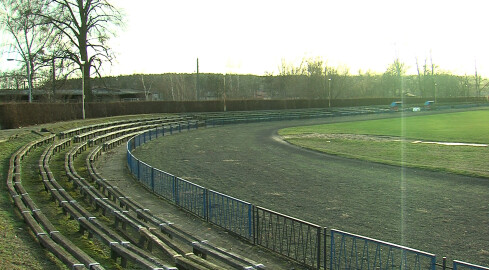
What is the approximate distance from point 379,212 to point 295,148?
16.3 meters

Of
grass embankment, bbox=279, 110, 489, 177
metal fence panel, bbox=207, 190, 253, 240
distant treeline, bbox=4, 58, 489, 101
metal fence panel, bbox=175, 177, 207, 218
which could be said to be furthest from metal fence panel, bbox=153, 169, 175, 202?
distant treeline, bbox=4, 58, 489, 101

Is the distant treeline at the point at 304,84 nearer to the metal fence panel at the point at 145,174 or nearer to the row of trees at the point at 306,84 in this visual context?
the row of trees at the point at 306,84

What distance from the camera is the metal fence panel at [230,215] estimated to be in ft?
33.7

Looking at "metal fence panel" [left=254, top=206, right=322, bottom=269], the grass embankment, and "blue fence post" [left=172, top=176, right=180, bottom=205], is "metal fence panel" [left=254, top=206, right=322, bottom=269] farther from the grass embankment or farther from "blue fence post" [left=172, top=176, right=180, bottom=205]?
the grass embankment

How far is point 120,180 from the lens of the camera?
17.6m

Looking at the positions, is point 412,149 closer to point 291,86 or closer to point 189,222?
point 189,222

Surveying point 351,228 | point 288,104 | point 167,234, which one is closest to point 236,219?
point 167,234

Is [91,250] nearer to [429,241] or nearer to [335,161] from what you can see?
[429,241]

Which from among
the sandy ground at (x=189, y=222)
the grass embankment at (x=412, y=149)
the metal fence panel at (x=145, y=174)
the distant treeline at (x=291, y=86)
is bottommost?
the sandy ground at (x=189, y=222)

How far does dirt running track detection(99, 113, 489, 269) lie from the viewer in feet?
33.6

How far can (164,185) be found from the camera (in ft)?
47.9

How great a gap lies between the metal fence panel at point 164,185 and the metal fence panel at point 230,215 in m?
2.23

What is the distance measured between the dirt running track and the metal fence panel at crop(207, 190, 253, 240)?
0.38 m

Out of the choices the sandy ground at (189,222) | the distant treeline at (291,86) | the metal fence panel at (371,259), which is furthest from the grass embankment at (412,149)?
the distant treeline at (291,86)
